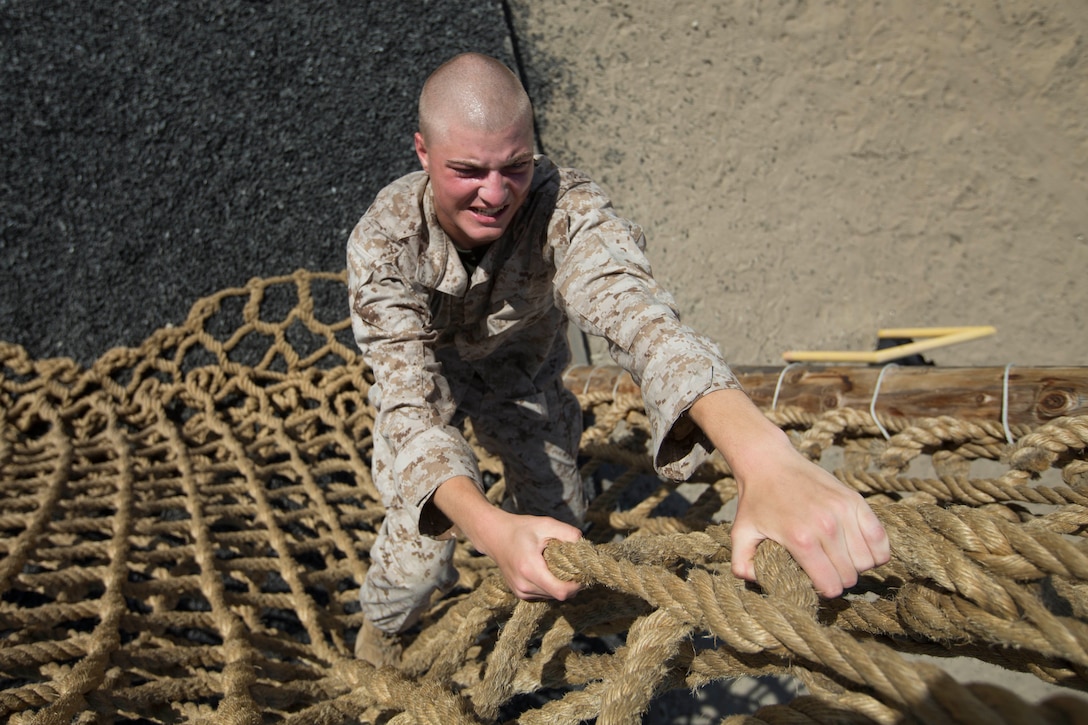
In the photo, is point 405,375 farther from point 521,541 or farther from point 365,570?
point 365,570

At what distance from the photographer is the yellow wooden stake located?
220 centimetres

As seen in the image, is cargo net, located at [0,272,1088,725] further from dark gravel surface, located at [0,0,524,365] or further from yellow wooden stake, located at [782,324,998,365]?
yellow wooden stake, located at [782,324,998,365]

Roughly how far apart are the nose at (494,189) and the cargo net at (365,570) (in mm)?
415

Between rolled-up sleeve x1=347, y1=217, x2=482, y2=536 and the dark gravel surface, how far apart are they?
3.86 ft

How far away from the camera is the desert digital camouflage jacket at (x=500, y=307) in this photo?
0.84 meters

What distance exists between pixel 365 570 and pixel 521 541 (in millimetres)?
852

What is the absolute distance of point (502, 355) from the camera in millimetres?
1354

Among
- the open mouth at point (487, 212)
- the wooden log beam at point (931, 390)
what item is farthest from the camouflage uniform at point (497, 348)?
Result: the wooden log beam at point (931, 390)

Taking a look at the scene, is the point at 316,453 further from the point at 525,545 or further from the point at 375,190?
the point at 525,545

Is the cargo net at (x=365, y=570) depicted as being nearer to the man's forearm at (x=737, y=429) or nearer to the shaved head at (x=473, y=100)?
the man's forearm at (x=737, y=429)

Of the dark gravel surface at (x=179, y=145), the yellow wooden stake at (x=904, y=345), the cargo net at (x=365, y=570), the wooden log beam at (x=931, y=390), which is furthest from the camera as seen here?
the yellow wooden stake at (x=904, y=345)

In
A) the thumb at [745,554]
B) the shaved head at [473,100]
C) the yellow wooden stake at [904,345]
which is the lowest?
the yellow wooden stake at [904,345]

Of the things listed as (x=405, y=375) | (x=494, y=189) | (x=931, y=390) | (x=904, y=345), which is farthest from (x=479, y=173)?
(x=904, y=345)

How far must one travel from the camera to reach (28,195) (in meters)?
1.94
